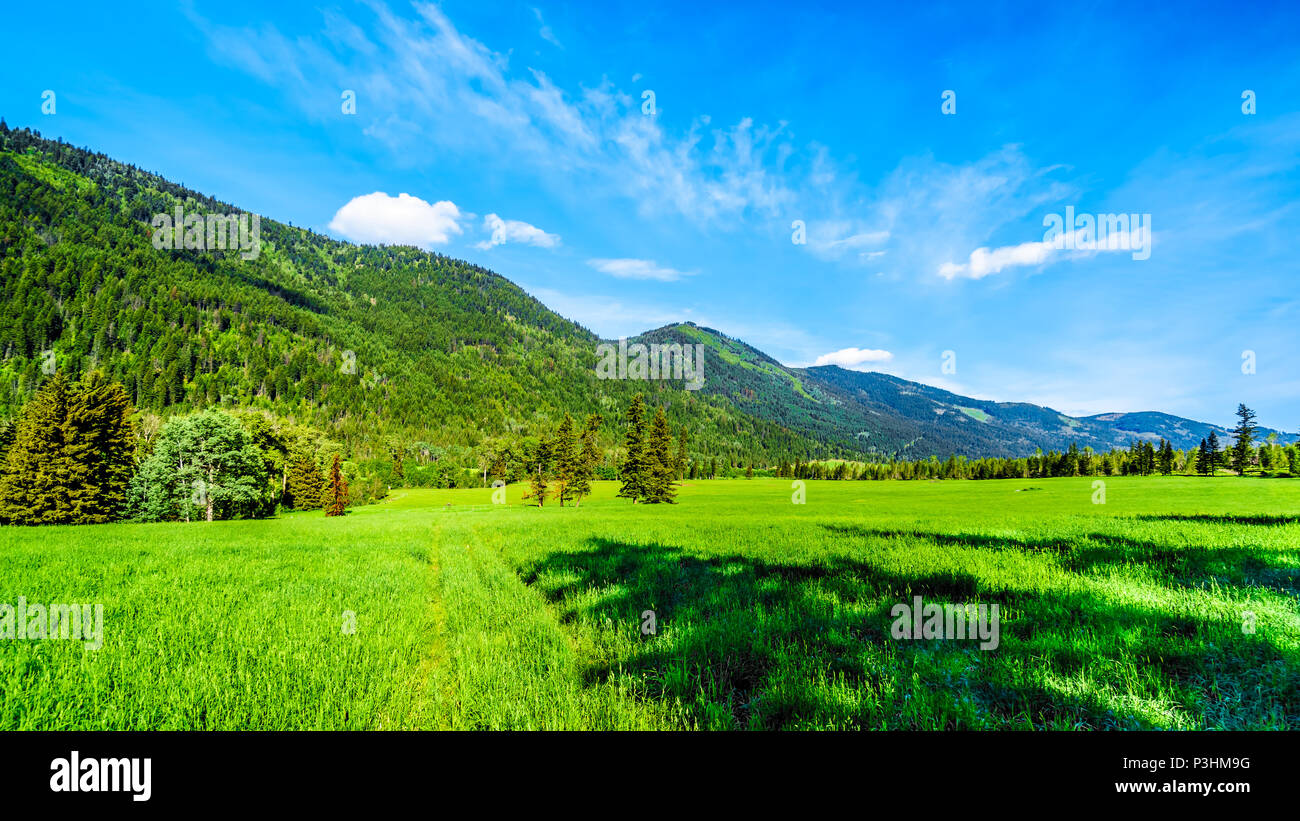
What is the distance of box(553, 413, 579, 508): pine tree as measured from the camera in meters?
51.2

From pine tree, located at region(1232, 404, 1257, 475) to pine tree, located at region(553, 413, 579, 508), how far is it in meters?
119

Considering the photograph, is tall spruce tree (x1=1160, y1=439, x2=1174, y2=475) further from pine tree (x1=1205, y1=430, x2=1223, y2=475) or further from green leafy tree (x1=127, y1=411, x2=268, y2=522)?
green leafy tree (x1=127, y1=411, x2=268, y2=522)

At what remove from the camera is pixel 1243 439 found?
80.2m

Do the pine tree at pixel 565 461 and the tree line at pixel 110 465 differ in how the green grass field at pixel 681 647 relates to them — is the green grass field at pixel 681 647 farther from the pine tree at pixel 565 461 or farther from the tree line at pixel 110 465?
the pine tree at pixel 565 461

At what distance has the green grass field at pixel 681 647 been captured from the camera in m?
3.65

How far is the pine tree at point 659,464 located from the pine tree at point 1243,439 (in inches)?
4238

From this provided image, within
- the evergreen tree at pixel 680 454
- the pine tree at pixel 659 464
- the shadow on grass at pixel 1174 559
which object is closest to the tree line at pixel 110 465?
the pine tree at pixel 659 464

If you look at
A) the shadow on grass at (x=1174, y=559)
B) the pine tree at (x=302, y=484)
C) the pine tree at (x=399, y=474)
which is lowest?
the pine tree at (x=399, y=474)

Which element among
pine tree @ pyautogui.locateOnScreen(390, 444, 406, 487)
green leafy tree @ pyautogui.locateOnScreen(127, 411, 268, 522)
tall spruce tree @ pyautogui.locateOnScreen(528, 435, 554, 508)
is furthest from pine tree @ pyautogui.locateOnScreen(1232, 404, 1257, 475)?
pine tree @ pyautogui.locateOnScreen(390, 444, 406, 487)

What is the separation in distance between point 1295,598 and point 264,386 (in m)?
259

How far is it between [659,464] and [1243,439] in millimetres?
113425

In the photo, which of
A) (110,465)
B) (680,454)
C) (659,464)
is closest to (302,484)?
(110,465)
